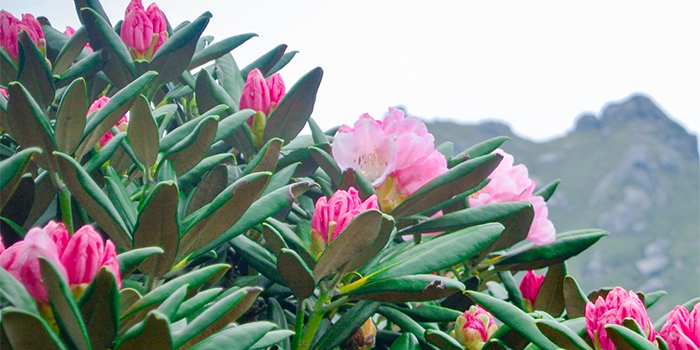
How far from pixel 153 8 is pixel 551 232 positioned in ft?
2.87

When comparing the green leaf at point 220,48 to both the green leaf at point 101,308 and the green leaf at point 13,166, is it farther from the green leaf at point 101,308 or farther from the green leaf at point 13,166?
the green leaf at point 101,308

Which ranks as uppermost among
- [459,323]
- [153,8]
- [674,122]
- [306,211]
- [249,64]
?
[153,8]

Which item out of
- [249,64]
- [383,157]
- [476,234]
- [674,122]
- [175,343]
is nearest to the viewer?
[175,343]

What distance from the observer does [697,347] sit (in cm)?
81

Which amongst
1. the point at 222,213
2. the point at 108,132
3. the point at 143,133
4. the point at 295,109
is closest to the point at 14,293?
the point at 222,213

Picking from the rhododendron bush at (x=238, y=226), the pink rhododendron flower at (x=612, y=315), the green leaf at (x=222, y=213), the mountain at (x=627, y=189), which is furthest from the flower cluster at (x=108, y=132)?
the mountain at (x=627, y=189)

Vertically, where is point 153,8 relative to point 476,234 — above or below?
above

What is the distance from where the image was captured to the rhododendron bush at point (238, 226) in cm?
65

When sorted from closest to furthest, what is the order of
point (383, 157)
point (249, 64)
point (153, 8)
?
point (383, 157) < point (153, 8) < point (249, 64)

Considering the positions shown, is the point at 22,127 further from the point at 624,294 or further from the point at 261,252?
the point at 624,294

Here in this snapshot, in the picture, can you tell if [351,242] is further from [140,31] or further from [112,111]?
[140,31]

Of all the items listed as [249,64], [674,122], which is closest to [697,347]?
[249,64]

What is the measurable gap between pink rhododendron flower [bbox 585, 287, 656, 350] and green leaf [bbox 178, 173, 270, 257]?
1.47 ft

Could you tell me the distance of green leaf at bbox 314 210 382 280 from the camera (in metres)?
0.84
